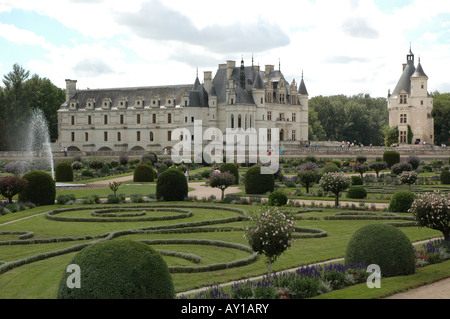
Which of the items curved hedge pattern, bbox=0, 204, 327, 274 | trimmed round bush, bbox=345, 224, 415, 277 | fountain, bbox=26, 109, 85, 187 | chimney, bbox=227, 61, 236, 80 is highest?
chimney, bbox=227, 61, 236, 80

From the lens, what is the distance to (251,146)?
6831 cm

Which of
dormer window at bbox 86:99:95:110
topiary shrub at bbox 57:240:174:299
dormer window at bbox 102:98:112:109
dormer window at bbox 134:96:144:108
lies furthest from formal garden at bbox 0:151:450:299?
dormer window at bbox 86:99:95:110

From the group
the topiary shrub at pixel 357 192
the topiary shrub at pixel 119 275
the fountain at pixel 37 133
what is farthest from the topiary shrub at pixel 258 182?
the fountain at pixel 37 133

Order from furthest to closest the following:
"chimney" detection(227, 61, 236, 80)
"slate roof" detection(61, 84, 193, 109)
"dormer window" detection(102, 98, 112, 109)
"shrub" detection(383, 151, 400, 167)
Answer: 1. "dormer window" detection(102, 98, 112, 109)
2. "slate roof" detection(61, 84, 193, 109)
3. "chimney" detection(227, 61, 236, 80)
4. "shrub" detection(383, 151, 400, 167)

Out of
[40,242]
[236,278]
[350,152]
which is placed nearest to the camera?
[236,278]

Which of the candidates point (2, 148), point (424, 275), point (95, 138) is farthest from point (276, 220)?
point (95, 138)

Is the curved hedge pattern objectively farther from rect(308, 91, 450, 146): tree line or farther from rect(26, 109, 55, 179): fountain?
rect(308, 91, 450, 146): tree line

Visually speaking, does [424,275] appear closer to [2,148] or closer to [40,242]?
[40,242]

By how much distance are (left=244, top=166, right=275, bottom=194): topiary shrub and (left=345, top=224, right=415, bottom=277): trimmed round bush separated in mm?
19228

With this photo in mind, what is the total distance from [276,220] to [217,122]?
201 ft

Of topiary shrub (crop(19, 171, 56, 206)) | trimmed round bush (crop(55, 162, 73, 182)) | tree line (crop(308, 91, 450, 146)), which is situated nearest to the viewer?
topiary shrub (crop(19, 171, 56, 206))

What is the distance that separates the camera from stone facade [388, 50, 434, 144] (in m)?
74.6

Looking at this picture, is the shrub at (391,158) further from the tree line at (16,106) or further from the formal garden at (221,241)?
the tree line at (16,106)
